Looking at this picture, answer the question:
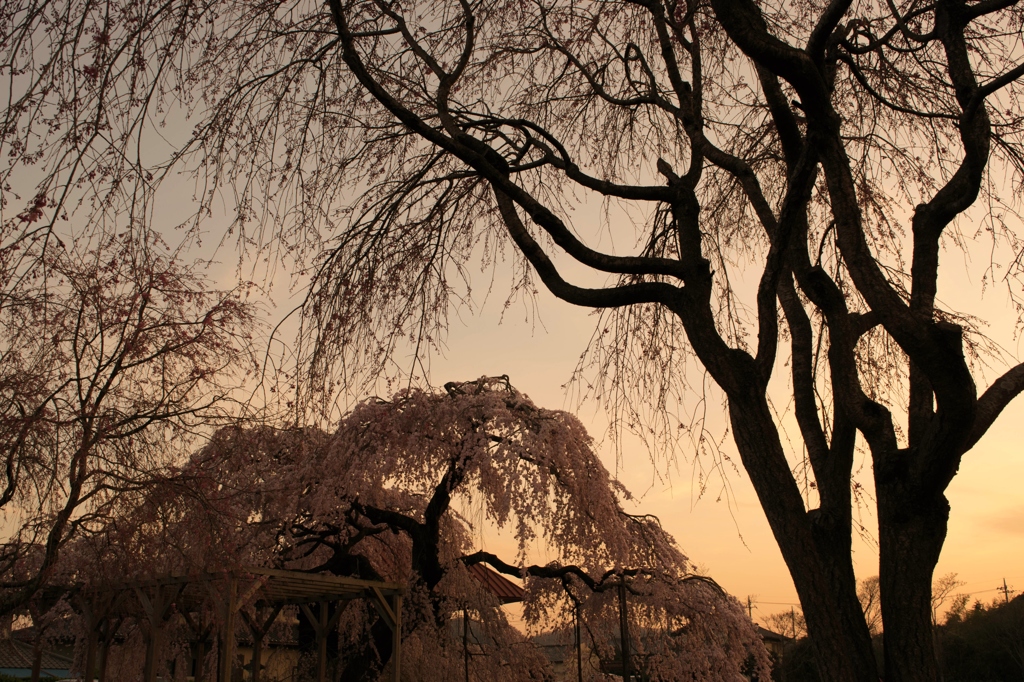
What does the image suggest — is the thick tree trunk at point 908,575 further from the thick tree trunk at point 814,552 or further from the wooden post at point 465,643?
the wooden post at point 465,643

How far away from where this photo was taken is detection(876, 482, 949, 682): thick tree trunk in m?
3.56

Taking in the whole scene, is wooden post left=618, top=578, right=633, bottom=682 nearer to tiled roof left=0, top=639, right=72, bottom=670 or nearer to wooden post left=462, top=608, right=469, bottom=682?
wooden post left=462, top=608, right=469, bottom=682

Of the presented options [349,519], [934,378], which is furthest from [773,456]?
[349,519]

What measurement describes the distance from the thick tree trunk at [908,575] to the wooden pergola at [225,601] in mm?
7155

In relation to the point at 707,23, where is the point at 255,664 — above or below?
below

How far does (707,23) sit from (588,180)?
6.01ft

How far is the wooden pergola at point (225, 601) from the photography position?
927 cm

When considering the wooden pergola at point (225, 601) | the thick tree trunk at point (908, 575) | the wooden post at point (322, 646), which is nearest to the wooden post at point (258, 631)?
the wooden pergola at point (225, 601)

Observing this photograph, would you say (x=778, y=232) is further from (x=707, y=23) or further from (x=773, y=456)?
(x=707, y=23)

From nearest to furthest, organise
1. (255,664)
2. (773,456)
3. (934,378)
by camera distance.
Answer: (934,378) → (773,456) → (255,664)

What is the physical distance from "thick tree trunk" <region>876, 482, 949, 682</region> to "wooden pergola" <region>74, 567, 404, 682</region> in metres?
7.15

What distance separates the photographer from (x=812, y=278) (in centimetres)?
434

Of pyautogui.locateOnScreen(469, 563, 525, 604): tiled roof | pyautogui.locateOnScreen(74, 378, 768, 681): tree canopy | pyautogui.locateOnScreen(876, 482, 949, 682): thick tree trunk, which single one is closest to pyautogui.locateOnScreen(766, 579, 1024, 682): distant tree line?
pyautogui.locateOnScreen(469, 563, 525, 604): tiled roof

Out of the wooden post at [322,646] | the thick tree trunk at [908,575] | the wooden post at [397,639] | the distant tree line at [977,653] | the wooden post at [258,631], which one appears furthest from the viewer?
the distant tree line at [977,653]
